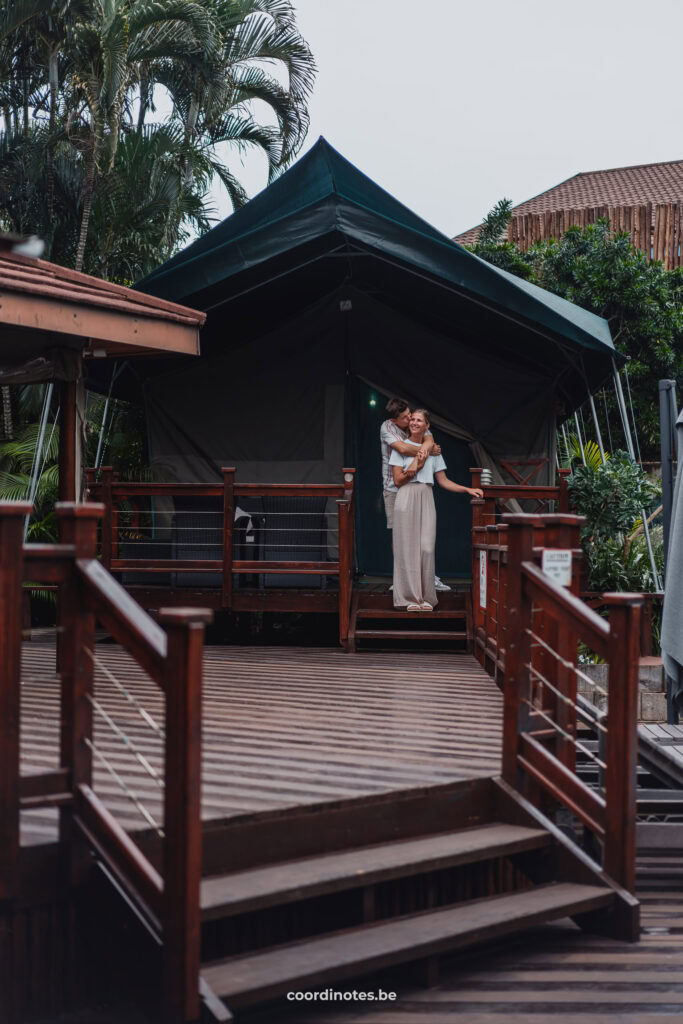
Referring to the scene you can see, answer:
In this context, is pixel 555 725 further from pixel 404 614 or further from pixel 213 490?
pixel 213 490

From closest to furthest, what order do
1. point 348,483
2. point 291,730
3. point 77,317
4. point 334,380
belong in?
point 291,730 < point 77,317 < point 348,483 < point 334,380

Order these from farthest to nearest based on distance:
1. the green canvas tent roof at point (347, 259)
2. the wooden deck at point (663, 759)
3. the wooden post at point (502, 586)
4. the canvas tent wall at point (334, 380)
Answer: the canvas tent wall at point (334, 380), the green canvas tent roof at point (347, 259), the wooden post at point (502, 586), the wooden deck at point (663, 759)

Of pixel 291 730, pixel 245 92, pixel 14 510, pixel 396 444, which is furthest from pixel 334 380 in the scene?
pixel 245 92

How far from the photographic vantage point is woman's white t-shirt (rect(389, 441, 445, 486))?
23.6 feet

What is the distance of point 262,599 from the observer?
758 cm

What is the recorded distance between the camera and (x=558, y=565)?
3893 mm

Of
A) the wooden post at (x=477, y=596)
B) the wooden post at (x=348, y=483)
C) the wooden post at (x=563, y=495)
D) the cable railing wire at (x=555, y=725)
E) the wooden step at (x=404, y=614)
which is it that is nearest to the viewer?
the cable railing wire at (x=555, y=725)

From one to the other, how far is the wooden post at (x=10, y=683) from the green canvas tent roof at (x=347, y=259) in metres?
5.33

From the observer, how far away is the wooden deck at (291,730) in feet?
11.3

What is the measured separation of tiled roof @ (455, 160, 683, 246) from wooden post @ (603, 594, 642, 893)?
23908 mm

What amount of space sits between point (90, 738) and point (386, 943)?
43.3 inches

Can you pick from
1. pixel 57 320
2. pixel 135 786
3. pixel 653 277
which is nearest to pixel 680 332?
pixel 653 277

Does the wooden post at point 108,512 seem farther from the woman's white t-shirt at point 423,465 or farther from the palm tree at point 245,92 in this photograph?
the palm tree at point 245,92
